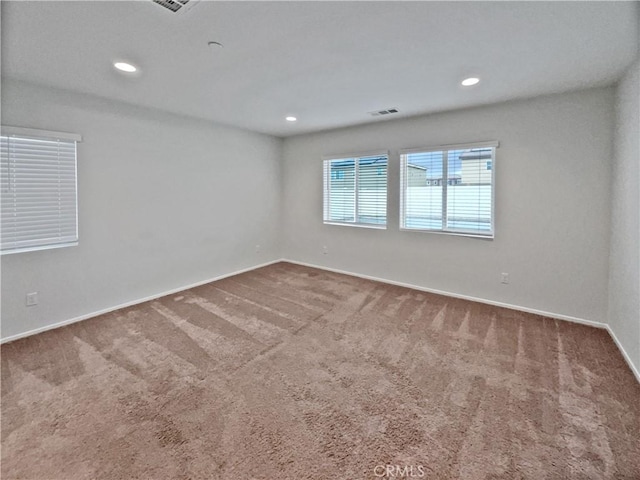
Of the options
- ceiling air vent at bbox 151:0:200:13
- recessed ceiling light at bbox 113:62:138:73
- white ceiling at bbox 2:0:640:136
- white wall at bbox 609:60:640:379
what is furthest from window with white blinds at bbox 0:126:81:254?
white wall at bbox 609:60:640:379

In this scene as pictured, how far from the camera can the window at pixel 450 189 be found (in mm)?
3752

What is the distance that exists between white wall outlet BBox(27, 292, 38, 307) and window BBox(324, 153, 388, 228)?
3.98 metres

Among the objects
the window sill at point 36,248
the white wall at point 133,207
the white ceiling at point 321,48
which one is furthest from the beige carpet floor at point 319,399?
the white ceiling at point 321,48

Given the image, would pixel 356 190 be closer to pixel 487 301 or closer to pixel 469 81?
pixel 469 81

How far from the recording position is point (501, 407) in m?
1.98

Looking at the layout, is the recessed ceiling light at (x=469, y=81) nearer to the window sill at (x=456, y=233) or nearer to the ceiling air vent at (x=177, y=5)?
the window sill at (x=456, y=233)

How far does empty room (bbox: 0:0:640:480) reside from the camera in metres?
1.74

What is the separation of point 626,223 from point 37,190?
564 cm

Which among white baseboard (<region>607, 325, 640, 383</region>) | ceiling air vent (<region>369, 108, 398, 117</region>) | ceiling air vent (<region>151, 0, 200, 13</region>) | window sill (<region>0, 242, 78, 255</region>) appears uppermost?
ceiling air vent (<region>369, 108, 398, 117</region>)

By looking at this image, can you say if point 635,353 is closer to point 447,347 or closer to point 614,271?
point 614,271

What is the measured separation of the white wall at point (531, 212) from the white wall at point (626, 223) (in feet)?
0.55

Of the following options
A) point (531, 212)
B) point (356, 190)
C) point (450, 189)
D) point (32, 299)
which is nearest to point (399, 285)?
point (450, 189)

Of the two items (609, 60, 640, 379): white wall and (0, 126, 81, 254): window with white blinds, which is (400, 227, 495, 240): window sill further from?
(0, 126, 81, 254): window with white blinds

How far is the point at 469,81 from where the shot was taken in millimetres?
2873
